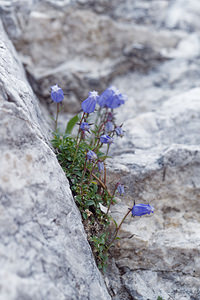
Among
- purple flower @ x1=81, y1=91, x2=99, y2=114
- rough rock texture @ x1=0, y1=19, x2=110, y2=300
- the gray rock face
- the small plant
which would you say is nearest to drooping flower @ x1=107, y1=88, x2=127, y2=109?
the small plant

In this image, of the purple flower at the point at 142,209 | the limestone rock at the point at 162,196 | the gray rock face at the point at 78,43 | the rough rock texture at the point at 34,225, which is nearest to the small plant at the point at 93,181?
the purple flower at the point at 142,209

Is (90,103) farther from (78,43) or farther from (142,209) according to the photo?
(78,43)

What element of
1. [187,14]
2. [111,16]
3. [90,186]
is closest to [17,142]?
[90,186]

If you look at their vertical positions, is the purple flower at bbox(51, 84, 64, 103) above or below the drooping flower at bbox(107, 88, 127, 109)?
above

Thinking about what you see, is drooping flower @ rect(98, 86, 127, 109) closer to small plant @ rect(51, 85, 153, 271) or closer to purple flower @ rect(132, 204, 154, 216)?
small plant @ rect(51, 85, 153, 271)

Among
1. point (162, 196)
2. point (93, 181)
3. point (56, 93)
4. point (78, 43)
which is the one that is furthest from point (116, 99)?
point (78, 43)

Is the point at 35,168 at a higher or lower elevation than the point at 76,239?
higher

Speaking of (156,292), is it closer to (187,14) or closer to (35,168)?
(35,168)

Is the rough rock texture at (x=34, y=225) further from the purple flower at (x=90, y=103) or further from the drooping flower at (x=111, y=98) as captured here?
the drooping flower at (x=111, y=98)
